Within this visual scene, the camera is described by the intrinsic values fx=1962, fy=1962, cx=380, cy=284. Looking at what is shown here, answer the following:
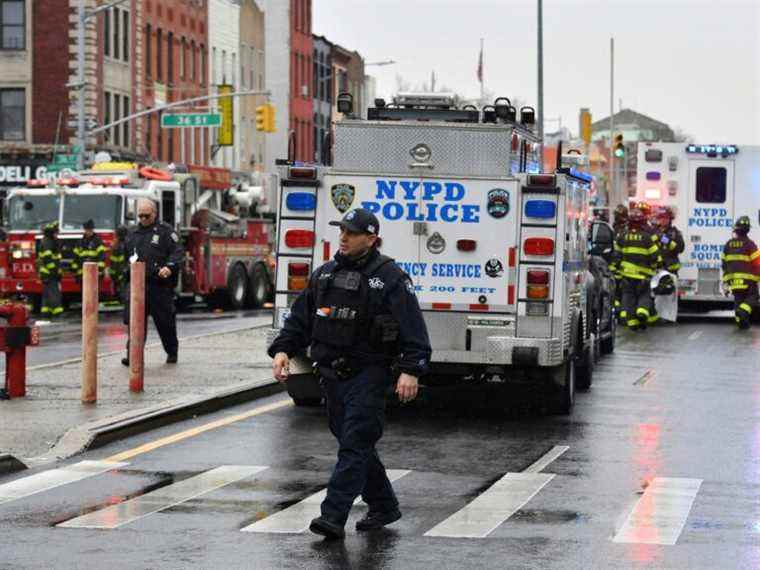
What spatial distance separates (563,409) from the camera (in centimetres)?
1689

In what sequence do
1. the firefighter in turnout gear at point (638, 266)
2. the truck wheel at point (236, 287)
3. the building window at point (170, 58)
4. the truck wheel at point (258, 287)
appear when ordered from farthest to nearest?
the building window at point (170, 58) < the truck wheel at point (258, 287) < the truck wheel at point (236, 287) < the firefighter in turnout gear at point (638, 266)

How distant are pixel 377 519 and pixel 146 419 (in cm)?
505

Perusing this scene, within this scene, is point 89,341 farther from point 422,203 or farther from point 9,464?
point 9,464

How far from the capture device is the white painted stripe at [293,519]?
1031 centimetres

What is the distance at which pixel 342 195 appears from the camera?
1627 cm

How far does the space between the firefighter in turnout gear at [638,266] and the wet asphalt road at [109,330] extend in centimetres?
592

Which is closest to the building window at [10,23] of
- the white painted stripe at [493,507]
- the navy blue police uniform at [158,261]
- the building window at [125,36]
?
the building window at [125,36]

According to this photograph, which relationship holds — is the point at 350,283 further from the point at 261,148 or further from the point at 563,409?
the point at 261,148

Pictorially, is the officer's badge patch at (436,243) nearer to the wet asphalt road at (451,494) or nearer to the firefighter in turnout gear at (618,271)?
the wet asphalt road at (451,494)

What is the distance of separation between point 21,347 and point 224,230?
24.0m

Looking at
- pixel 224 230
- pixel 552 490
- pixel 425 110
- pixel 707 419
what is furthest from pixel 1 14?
pixel 552 490

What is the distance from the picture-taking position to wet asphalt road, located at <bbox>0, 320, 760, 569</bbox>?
31.4 ft

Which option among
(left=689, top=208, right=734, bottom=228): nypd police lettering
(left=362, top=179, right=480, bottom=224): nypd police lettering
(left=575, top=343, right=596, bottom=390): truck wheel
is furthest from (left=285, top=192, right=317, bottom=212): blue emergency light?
(left=689, top=208, right=734, bottom=228): nypd police lettering

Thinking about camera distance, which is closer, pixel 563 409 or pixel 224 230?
pixel 563 409
